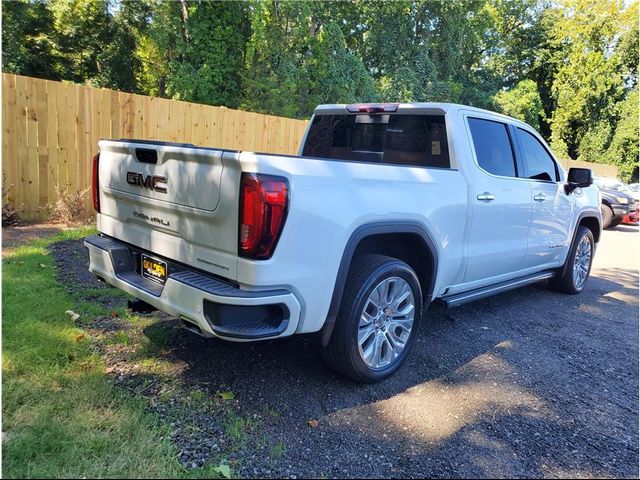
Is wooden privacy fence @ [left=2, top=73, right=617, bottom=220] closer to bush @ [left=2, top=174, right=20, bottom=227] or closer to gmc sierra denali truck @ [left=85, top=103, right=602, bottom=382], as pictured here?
bush @ [left=2, top=174, right=20, bottom=227]

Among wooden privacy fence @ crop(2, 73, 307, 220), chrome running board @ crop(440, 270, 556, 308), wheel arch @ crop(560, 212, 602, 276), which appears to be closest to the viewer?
chrome running board @ crop(440, 270, 556, 308)

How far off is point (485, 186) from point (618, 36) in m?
35.1

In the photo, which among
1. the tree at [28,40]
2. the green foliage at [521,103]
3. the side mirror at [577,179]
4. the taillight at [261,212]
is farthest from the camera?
the green foliage at [521,103]

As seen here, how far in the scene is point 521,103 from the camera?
27.8m

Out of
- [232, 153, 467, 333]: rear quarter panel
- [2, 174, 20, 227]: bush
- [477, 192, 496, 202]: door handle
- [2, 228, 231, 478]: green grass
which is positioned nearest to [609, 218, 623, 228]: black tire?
[477, 192, 496, 202]: door handle

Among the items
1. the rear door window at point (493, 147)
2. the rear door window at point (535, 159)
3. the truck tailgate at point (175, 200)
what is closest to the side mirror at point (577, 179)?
the rear door window at point (535, 159)

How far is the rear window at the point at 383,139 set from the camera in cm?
418

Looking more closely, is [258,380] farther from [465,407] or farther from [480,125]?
[480,125]

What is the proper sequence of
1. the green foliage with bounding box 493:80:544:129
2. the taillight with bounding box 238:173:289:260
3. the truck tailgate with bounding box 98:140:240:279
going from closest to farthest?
the taillight with bounding box 238:173:289:260 → the truck tailgate with bounding box 98:140:240:279 → the green foliage with bounding box 493:80:544:129

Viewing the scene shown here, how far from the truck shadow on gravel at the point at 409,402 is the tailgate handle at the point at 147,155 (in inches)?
55.7

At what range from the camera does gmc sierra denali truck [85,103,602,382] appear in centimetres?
265

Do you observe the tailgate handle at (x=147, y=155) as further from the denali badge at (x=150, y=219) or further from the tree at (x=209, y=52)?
the tree at (x=209, y=52)

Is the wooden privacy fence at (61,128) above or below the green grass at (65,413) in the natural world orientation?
above

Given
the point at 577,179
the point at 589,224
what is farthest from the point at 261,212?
the point at 589,224
